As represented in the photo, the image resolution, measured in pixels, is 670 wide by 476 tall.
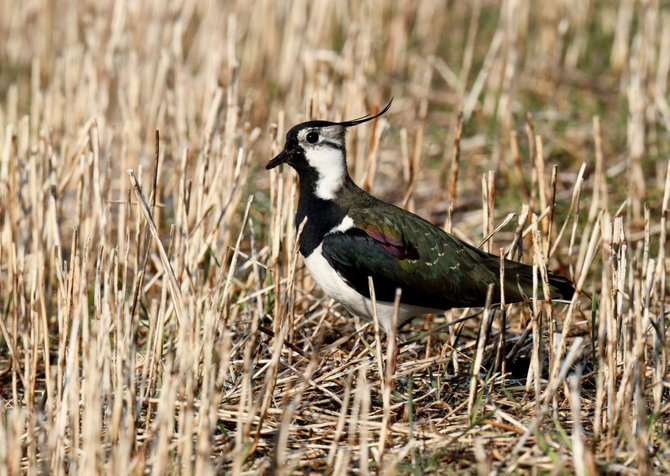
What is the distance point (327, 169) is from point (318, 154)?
9cm

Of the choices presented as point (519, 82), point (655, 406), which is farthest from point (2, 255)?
point (519, 82)

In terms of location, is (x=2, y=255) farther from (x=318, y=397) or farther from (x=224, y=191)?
(x=318, y=397)

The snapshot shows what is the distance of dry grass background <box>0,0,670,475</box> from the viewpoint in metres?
3.31

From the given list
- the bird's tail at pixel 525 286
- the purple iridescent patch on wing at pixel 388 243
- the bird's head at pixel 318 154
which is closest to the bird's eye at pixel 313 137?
the bird's head at pixel 318 154

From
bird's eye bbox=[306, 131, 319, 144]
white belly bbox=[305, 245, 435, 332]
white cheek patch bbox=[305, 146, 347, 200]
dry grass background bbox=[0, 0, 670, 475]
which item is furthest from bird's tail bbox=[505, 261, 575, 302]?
bird's eye bbox=[306, 131, 319, 144]

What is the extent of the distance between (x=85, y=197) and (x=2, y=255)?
2.59 feet

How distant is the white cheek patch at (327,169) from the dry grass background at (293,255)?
0.27 m

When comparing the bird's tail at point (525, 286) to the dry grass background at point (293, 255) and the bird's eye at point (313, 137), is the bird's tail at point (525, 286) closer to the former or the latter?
the dry grass background at point (293, 255)

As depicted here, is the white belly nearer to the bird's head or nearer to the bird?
the bird

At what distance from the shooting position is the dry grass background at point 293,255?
3314 mm

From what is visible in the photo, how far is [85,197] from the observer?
4.93 m

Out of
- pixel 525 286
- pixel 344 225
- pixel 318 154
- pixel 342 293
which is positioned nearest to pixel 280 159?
pixel 318 154

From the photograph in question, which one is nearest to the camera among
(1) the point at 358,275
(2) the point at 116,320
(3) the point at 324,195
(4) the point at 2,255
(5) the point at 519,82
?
(2) the point at 116,320

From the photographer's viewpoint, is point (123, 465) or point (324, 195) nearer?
point (123, 465)
